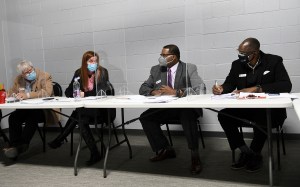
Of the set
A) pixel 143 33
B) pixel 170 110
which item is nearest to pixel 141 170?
pixel 170 110

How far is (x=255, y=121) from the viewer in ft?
7.36

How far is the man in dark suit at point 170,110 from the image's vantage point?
2332 millimetres

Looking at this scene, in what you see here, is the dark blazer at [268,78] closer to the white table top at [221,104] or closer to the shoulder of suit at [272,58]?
the shoulder of suit at [272,58]

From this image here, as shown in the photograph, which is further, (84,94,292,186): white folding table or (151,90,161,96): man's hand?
(151,90,161,96): man's hand

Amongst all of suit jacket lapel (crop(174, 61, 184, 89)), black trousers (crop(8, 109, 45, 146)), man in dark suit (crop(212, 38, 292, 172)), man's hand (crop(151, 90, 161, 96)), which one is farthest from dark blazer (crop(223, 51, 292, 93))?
black trousers (crop(8, 109, 45, 146))

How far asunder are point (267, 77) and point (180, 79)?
0.72m

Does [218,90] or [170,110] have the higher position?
[218,90]

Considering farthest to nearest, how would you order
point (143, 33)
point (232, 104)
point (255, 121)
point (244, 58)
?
point (143, 33)
point (244, 58)
point (255, 121)
point (232, 104)

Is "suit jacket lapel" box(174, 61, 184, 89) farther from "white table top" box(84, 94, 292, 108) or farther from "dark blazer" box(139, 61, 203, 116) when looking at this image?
"white table top" box(84, 94, 292, 108)

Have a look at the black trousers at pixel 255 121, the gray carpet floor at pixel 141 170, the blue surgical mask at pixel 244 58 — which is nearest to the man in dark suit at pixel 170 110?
the gray carpet floor at pixel 141 170

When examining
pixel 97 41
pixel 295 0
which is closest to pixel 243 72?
pixel 295 0

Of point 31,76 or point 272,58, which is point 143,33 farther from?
point 272,58

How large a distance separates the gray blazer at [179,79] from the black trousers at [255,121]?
1.43 ft

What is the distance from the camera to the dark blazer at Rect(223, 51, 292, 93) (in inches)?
89.6
